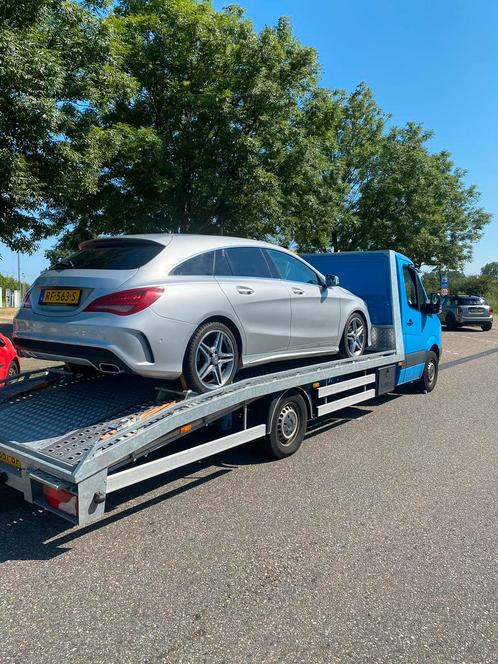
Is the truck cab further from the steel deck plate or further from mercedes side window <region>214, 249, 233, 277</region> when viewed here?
the steel deck plate

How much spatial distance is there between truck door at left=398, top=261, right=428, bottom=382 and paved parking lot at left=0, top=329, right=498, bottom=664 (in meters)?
2.68

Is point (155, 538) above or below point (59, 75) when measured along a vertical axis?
below

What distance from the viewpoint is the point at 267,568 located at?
122 inches

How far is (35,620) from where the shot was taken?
2.58 meters

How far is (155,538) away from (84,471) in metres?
0.82

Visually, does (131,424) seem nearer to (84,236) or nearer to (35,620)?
(35,620)

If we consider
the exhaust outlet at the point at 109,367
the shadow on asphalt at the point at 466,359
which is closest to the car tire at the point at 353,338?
the exhaust outlet at the point at 109,367

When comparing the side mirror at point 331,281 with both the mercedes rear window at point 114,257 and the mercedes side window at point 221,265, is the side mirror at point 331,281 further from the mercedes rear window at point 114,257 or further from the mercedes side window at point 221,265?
the mercedes rear window at point 114,257

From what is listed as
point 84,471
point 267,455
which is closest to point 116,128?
point 267,455

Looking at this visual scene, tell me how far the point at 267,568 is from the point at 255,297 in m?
2.39

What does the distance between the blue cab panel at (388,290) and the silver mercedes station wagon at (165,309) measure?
8.33 feet

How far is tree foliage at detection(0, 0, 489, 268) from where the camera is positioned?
8844 mm

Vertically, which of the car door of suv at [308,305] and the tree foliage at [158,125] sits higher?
the tree foliage at [158,125]

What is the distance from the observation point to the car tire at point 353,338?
6.32m
